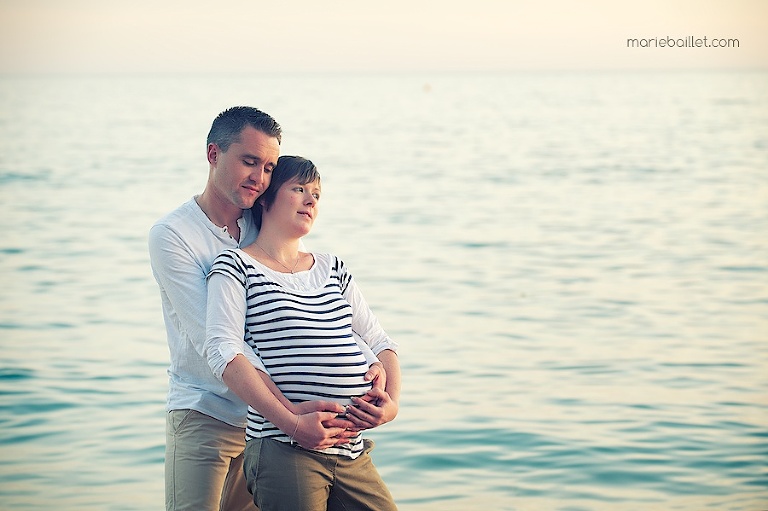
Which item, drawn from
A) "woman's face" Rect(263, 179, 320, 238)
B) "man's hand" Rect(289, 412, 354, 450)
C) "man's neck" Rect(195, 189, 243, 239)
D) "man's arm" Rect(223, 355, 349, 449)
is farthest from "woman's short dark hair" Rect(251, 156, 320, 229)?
"man's hand" Rect(289, 412, 354, 450)

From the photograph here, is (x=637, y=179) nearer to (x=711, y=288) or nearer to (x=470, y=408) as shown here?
(x=711, y=288)

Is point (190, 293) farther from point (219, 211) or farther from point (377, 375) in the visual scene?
point (377, 375)

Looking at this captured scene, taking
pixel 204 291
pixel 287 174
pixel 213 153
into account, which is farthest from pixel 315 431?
pixel 213 153

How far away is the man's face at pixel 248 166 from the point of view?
8.56ft

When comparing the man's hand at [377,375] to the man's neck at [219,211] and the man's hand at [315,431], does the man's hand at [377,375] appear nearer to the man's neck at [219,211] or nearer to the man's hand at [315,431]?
the man's hand at [315,431]

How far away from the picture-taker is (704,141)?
25.2 meters

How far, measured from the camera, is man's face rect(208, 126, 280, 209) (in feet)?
8.56

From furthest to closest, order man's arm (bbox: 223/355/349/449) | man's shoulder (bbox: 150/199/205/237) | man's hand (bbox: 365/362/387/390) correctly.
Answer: man's shoulder (bbox: 150/199/205/237), man's hand (bbox: 365/362/387/390), man's arm (bbox: 223/355/349/449)

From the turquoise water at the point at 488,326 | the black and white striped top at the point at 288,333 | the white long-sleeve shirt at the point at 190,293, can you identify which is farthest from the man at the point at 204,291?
the turquoise water at the point at 488,326

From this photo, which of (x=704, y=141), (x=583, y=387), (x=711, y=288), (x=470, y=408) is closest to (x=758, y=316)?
(x=711, y=288)

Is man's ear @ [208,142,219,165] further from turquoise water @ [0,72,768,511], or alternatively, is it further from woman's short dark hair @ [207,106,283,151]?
turquoise water @ [0,72,768,511]

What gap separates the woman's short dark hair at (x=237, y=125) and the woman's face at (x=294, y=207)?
14 cm

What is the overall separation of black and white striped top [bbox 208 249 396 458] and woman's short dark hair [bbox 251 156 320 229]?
0.17 metres

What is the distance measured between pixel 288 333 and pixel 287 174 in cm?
39
